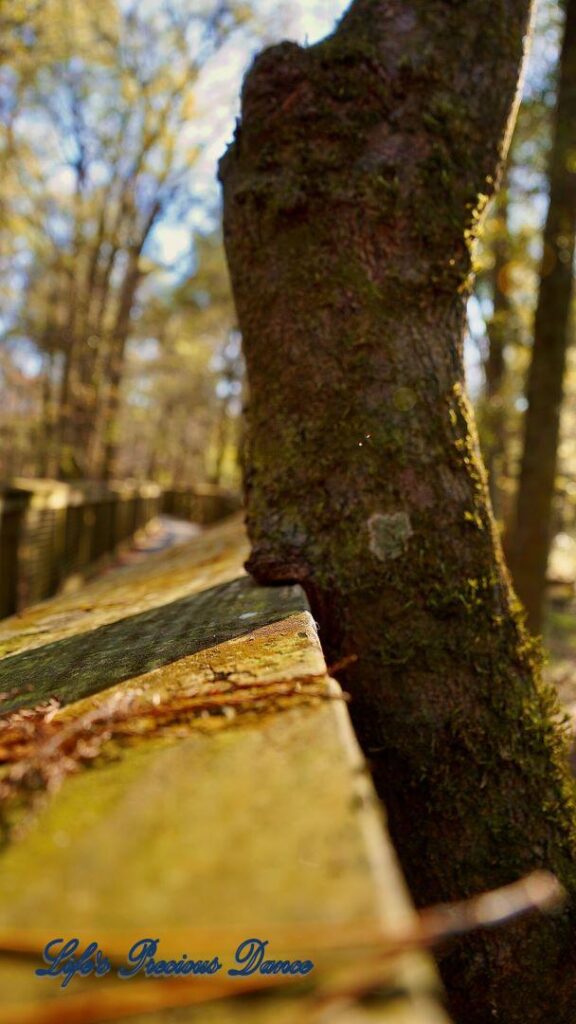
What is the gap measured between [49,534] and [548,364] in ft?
19.0

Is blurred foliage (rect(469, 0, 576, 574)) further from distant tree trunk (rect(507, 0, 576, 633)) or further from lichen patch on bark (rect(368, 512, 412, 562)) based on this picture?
lichen patch on bark (rect(368, 512, 412, 562))

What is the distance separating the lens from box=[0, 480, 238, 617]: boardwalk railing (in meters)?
6.09

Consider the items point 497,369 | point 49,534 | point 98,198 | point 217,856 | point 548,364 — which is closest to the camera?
point 217,856

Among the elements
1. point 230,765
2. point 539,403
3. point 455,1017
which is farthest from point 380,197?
point 539,403

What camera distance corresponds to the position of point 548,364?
6.24 m

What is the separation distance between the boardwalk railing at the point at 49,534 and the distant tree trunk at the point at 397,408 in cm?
451

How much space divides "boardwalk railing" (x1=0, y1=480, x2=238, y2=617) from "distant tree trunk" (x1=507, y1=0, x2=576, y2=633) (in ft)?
16.4

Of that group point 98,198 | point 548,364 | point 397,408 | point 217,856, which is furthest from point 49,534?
point 98,198

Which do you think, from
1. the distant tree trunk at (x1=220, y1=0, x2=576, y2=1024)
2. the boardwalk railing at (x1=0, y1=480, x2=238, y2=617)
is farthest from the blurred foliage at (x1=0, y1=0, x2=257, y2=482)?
the distant tree trunk at (x1=220, y1=0, x2=576, y2=1024)

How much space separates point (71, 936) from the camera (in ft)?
2.09

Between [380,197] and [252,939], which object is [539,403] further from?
[252,939]

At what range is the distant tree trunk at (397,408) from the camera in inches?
63.2

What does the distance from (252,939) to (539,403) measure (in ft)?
21.1

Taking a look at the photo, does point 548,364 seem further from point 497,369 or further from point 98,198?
point 98,198
